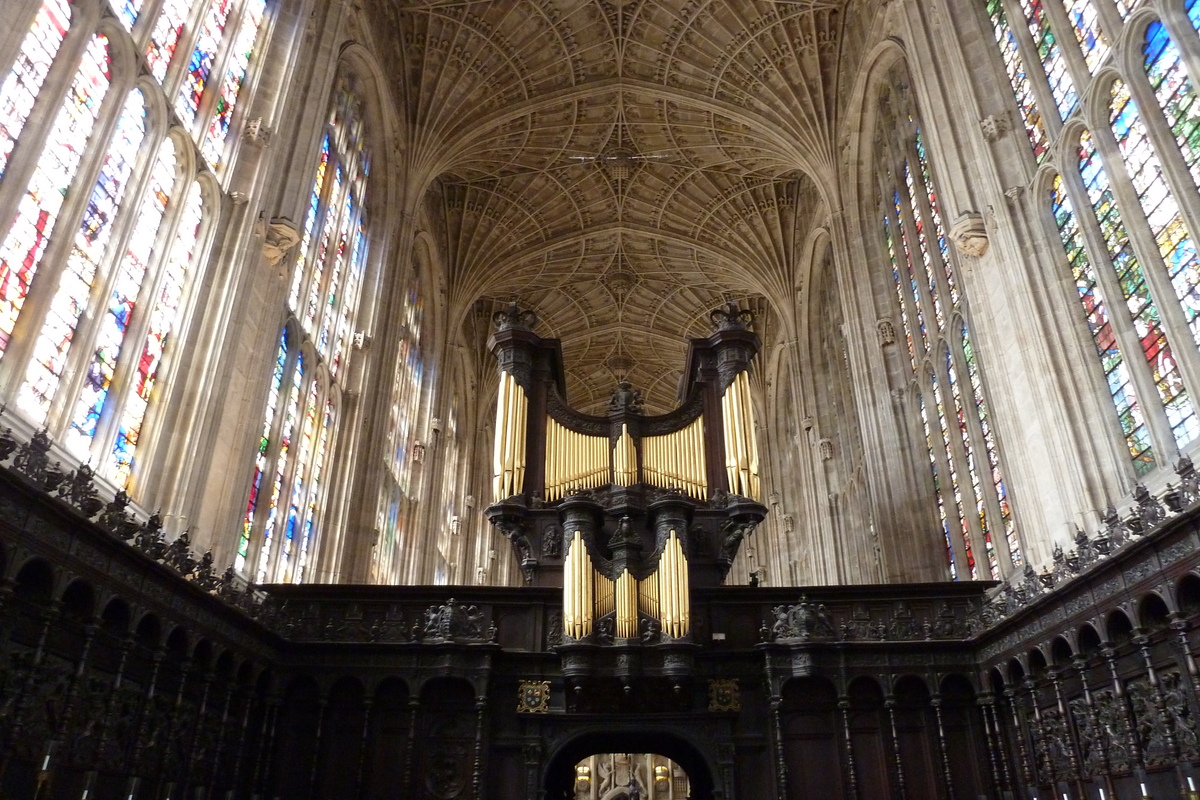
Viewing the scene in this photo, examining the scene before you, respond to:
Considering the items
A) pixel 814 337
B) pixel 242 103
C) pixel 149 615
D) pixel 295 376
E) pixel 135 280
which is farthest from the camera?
pixel 814 337

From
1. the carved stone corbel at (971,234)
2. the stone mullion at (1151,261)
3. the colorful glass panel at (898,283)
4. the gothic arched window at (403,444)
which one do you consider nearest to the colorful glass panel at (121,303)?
the gothic arched window at (403,444)

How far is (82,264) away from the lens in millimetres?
11062

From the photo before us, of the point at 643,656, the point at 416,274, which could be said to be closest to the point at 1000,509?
the point at 643,656

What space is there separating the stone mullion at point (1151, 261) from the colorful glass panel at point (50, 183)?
42.7 ft

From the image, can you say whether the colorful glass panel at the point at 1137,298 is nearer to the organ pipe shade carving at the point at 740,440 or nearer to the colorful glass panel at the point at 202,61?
the organ pipe shade carving at the point at 740,440

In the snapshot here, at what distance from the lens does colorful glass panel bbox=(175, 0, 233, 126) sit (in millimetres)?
13687

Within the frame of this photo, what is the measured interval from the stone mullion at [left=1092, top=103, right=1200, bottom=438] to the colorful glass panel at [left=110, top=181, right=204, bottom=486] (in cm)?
1304

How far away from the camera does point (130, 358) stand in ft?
39.4

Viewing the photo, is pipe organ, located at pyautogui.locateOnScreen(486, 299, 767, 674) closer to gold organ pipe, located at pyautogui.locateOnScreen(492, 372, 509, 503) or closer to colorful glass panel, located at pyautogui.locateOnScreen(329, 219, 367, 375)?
gold organ pipe, located at pyautogui.locateOnScreen(492, 372, 509, 503)

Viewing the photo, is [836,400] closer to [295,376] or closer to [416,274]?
[416,274]

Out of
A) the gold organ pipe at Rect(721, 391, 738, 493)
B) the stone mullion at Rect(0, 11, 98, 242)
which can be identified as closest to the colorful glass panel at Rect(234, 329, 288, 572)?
the stone mullion at Rect(0, 11, 98, 242)

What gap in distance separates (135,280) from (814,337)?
2274cm

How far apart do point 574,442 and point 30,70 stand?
1154 cm

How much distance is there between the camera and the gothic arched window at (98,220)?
9.77 metres
